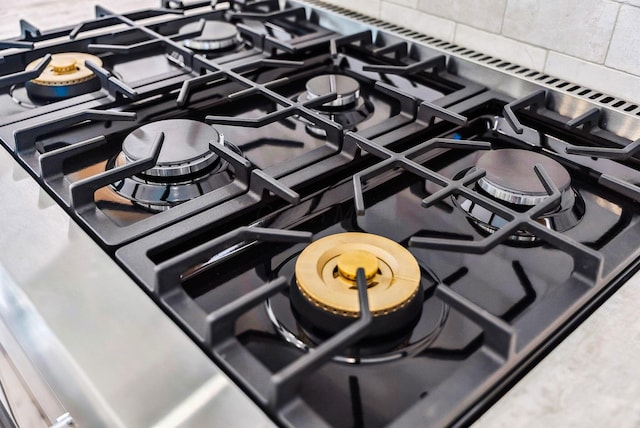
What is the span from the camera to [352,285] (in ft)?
1.73

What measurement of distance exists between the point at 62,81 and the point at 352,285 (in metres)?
0.59

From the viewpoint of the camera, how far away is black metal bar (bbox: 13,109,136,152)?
2.41 feet

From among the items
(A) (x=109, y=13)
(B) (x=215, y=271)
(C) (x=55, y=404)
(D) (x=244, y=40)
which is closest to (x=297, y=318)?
(B) (x=215, y=271)

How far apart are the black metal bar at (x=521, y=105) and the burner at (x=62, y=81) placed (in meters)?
0.58

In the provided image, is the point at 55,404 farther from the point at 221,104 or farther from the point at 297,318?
the point at 221,104

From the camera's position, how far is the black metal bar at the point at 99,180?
0.63 m

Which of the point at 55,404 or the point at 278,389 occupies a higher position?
the point at 278,389

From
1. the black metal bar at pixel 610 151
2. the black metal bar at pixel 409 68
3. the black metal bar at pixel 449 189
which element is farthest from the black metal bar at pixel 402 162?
the black metal bar at pixel 409 68

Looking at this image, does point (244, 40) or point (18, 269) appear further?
point (244, 40)

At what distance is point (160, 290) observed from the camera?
0.52 m

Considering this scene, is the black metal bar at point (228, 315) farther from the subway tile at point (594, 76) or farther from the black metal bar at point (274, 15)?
the black metal bar at point (274, 15)

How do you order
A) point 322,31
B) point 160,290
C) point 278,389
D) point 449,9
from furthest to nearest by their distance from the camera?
point 322,31 → point 449,9 → point 160,290 → point 278,389

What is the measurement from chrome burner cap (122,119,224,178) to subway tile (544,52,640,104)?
1.59 feet

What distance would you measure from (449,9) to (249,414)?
2.56 feet
